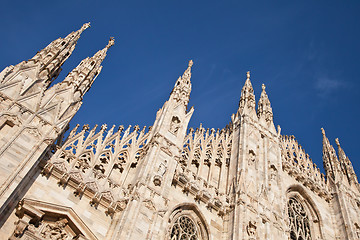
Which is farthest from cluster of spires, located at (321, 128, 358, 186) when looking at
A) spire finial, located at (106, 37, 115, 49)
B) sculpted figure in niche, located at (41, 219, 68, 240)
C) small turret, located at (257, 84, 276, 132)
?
sculpted figure in niche, located at (41, 219, 68, 240)

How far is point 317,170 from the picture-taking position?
21.0 m

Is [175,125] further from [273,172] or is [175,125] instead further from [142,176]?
[273,172]

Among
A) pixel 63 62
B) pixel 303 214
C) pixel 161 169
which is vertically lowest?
pixel 161 169

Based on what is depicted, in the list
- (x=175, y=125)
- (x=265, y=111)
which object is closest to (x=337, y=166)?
(x=265, y=111)

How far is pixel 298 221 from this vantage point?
17.1 m

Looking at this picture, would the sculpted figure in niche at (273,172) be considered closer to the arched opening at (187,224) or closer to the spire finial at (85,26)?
the arched opening at (187,224)

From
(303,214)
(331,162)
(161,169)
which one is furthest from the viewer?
(331,162)

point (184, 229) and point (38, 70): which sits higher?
point (38, 70)

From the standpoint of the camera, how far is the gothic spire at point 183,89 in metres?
15.5

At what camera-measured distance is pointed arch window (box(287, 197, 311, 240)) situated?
1634 cm

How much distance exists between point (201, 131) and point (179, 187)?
3.91 m

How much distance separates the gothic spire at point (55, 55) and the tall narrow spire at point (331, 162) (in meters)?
15.6

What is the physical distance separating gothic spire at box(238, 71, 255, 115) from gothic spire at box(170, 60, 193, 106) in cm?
340

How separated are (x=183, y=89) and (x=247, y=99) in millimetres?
Answer: 4796
